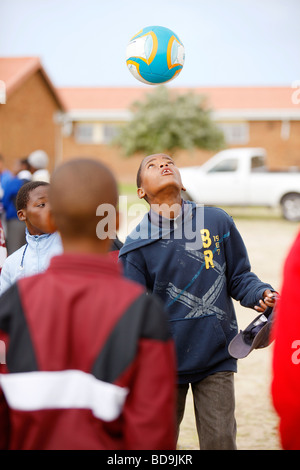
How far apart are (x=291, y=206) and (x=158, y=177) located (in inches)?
603

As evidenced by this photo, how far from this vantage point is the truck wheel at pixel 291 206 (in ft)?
57.5

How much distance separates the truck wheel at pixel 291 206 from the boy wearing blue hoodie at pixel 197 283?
15.1 metres

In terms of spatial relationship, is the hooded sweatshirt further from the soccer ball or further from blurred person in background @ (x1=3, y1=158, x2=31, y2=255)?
blurred person in background @ (x1=3, y1=158, x2=31, y2=255)

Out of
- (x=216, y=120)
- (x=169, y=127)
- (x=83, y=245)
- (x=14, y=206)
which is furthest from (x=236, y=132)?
(x=83, y=245)

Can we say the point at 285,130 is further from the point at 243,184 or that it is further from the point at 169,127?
the point at 243,184

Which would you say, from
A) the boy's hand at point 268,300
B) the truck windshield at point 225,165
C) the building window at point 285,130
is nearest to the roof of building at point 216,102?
the building window at point 285,130

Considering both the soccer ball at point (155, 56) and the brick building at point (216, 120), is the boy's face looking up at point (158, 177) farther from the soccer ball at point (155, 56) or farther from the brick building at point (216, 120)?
the brick building at point (216, 120)

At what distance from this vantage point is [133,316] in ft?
5.16

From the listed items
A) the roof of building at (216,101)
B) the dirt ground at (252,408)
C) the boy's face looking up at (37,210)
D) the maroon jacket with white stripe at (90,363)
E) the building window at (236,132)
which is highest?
the roof of building at (216,101)

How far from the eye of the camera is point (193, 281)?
9.27 ft

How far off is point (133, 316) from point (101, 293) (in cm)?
11

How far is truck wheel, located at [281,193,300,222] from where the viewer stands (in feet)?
57.5

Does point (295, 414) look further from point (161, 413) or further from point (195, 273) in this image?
point (195, 273)
